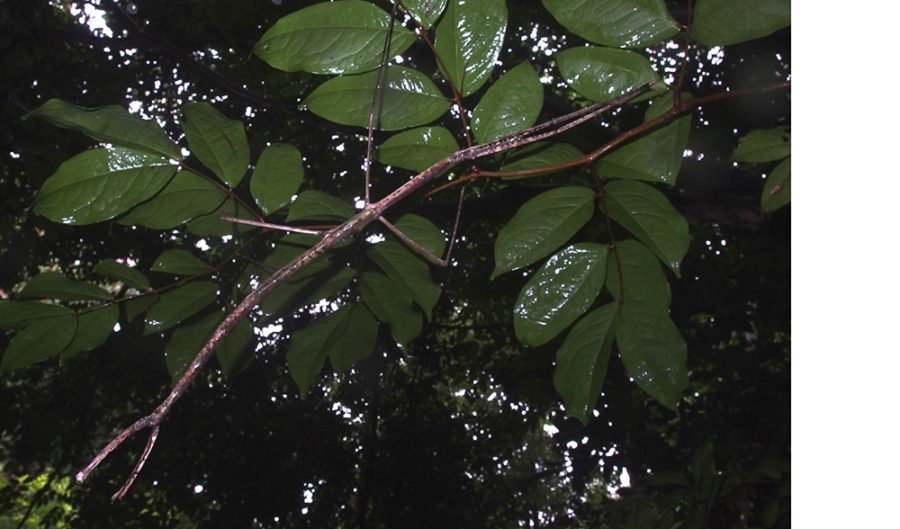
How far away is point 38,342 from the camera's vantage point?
3.58 feet

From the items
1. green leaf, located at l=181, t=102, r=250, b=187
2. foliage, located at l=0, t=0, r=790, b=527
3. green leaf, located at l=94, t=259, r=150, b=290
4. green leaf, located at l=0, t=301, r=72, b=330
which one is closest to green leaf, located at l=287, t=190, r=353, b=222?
foliage, located at l=0, t=0, r=790, b=527

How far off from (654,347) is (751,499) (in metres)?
1.12

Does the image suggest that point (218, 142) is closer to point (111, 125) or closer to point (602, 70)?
point (111, 125)

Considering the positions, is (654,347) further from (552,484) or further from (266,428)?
(552,484)

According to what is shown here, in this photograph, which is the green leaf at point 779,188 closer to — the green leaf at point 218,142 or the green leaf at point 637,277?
the green leaf at point 637,277

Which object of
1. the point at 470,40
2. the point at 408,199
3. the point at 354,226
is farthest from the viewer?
the point at 408,199

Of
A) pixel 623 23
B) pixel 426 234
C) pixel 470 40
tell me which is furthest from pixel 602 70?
pixel 426 234

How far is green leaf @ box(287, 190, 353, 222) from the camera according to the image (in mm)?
962

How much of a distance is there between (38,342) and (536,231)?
0.80 meters

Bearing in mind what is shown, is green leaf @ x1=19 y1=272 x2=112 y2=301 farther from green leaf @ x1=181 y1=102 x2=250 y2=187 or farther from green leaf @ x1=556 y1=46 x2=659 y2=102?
green leaf @ x1=556 y1=46 x2=659 y2=102

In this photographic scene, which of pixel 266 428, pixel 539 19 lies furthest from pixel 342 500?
pixel 539 19

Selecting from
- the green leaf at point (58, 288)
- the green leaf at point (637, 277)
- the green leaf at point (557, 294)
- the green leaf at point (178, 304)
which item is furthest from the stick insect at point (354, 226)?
the green leaf at point (58, 288)

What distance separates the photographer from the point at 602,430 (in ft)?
13.1

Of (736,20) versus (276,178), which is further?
(276,178)
